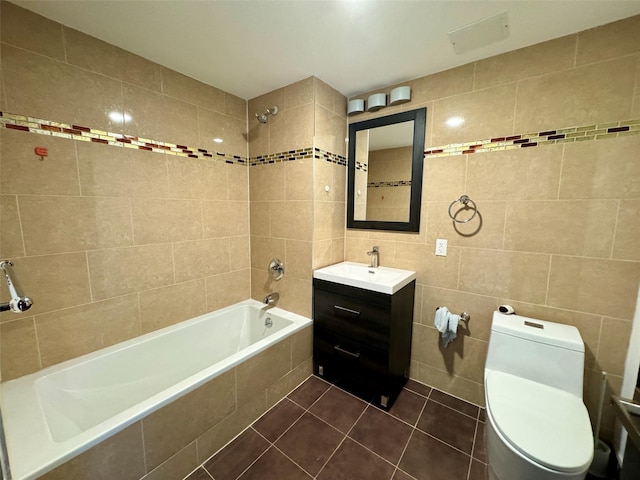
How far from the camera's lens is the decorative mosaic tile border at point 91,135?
49.8 inches

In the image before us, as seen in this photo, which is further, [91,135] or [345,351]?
[345,351]

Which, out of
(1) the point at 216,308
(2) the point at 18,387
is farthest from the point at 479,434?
(2) the point at 18,387

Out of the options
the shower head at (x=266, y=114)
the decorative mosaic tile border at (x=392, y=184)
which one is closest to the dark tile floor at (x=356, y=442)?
the decorative mosaic tile border at (x=392, y=184)

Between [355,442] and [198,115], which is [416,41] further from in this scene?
[355,442]

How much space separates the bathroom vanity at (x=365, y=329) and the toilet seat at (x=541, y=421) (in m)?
→ 0.58

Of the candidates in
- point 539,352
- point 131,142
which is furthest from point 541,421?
point 131,142

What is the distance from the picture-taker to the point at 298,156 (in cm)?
198

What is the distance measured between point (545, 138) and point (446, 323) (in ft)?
4.10

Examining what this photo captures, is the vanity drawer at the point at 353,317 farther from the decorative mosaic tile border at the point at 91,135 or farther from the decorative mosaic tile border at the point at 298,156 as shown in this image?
the decorative mosaic tile border at the point at 91,135

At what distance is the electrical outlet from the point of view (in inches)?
72.0

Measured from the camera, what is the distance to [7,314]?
1282 millimetres

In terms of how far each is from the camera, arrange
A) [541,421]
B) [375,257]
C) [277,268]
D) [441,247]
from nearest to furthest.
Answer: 1. [541,421]
2. [441,247]
3. [375,257]
4. [277,268]

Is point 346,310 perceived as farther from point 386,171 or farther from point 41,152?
point 41,152

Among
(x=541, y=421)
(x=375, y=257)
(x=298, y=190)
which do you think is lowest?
(x=541, y=421)
